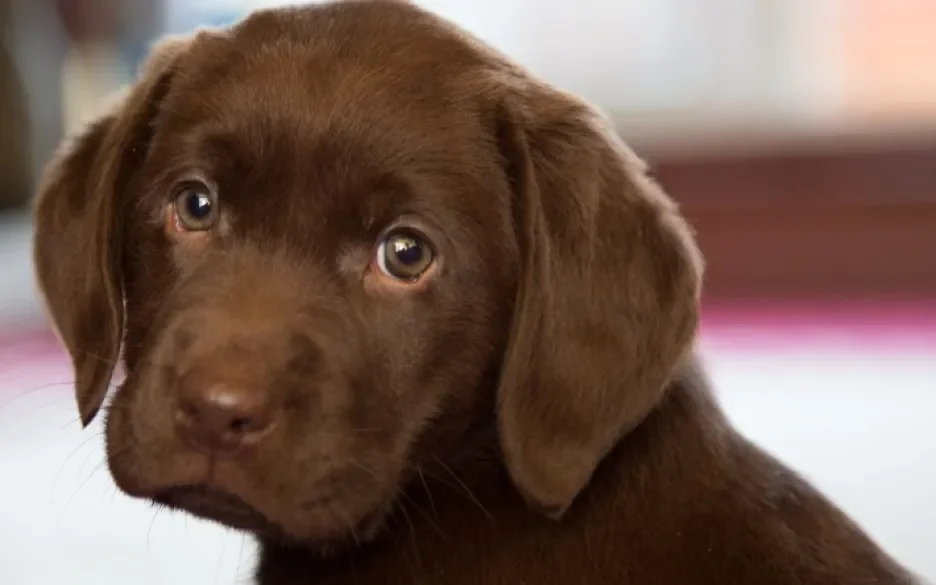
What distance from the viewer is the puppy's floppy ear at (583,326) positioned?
184cm

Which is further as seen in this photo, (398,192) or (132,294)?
(132,294)

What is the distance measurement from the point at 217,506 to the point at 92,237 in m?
0.52

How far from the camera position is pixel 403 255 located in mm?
1848

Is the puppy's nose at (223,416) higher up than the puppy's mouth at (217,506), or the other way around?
the puppy's nose at (223,416)

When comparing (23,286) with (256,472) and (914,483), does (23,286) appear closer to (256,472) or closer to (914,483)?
(914,483)

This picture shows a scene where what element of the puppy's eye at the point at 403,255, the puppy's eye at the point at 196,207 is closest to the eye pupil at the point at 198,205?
the puppy's eye at the point at 196,207

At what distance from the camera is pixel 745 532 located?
6.07ft

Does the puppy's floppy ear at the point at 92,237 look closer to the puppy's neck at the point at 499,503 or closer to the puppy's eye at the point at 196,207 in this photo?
the puppy's eye at the point at 196,207

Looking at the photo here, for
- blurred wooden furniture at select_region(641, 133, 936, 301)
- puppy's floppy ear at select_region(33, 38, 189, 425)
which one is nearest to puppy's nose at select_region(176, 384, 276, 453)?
puppy's floppy ear at select_region(33, 38, 189, 425)

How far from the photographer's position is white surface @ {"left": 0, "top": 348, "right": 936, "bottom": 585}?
3.06 metres

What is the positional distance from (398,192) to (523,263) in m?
0.22

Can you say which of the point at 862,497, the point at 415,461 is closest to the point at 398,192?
the point at 415,461

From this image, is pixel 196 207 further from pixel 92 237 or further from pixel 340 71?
pixel 340 71

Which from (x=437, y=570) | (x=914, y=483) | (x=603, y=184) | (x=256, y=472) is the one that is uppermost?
(x=603, y=184)
